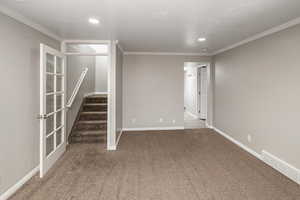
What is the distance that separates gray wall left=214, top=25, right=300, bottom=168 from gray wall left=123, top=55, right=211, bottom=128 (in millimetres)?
1452

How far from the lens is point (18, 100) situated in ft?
7.91

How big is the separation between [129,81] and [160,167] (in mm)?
3015

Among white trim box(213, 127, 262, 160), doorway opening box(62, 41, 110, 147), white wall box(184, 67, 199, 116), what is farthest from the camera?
white wall box(184, 67, 199, 116)

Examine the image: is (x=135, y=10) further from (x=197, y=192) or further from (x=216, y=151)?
(x=216, y=151)

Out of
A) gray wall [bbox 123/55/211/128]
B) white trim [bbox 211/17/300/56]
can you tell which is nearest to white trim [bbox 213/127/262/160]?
gray wall [bbox 123/55/211/128]

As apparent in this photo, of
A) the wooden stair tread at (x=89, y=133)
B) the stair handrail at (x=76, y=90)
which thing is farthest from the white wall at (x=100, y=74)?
the wooden stair tread at (x=89, y=133)

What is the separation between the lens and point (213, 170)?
9.52 ft

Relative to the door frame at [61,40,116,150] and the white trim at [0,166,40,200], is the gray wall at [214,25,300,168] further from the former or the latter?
the white trim at [0,166,40,200]

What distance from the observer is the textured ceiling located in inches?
80.7

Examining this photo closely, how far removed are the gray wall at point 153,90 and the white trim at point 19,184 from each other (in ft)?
9.31

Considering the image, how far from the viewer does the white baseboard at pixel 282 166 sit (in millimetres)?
2566

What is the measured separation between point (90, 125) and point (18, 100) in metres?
2.29

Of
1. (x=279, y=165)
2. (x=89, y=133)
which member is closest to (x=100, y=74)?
(x=89, y=133)

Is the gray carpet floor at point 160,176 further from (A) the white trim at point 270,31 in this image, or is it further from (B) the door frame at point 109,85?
(A) the white trim at point 270,31
